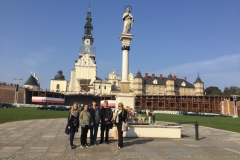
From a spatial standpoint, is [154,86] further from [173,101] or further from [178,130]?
[178,130]

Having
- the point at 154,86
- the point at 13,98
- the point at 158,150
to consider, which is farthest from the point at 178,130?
the point at 154,86

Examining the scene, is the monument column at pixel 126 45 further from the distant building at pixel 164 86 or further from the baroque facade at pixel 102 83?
the distant building at pixel 164 86

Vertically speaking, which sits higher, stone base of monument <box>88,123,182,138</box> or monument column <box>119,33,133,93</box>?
monument column <box>119,33,133,93</box>

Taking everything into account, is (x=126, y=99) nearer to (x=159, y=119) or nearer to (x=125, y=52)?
(x=125, y=52)

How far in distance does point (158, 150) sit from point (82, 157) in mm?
3295

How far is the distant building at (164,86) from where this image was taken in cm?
9844

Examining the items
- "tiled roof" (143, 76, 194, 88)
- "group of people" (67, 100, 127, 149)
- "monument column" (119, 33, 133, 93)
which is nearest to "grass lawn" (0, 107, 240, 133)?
"monument column" (119, 33, 133, 93)

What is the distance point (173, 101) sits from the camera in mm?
77938

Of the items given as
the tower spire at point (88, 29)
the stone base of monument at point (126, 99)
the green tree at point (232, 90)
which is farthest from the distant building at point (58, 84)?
the stone base of monument at point (126, 99)

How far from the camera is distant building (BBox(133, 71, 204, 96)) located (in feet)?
323

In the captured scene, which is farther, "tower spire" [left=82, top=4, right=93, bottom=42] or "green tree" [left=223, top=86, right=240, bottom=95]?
"tower spire" [left=82, top=4, right=93, bottom=42]

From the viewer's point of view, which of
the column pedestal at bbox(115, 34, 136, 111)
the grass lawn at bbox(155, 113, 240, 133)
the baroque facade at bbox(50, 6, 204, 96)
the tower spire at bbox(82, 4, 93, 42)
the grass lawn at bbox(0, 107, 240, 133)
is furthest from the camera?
the tower spire at bbox(82, 4, 93, 42)

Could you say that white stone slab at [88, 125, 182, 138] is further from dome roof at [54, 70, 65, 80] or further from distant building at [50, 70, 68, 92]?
dome roof at [54, 70, 65, 80]

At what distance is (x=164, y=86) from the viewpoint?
10200 cm
